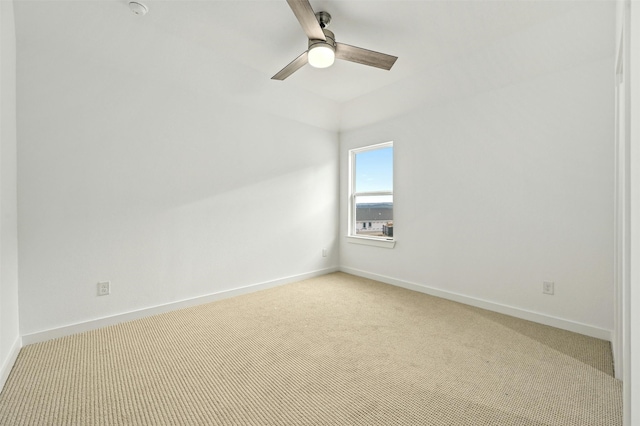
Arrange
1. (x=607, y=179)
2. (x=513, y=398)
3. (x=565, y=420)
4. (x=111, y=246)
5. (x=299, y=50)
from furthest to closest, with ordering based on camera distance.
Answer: (x=299, y=50) → (x=111, y=246) → (x=607, y=179) → (x=513, y=398) → (x=565, y=420)

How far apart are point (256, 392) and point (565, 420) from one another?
1595 millimetres

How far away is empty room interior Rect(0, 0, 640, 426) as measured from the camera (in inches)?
61.1

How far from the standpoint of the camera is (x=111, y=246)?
8.07ft

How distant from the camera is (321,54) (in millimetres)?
2137

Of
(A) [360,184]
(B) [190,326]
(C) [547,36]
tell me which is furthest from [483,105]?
(B) [190,326]

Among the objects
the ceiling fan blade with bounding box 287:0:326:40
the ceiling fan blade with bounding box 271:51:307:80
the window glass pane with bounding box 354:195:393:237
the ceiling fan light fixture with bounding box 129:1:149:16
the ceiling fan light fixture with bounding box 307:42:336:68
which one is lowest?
the window glass pane with bounding box 354:195:393:237

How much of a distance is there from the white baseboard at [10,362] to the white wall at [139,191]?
0.15m

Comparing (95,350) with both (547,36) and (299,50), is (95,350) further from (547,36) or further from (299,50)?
(547,36)

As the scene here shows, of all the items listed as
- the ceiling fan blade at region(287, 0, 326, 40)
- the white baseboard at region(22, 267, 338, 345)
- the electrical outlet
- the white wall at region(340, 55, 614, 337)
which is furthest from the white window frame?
the electrical outlet

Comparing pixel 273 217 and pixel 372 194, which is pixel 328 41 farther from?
pixel 372 194

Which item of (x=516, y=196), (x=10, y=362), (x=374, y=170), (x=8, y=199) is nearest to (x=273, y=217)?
(x=374, y=170)

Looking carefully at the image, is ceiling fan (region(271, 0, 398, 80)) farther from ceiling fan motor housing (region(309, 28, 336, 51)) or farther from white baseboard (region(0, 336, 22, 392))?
white baseboard (region(0, 336, 22, 392))

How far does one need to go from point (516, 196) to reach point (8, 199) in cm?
411

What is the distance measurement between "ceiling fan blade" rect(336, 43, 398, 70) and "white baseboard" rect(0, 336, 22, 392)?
3100 mm
